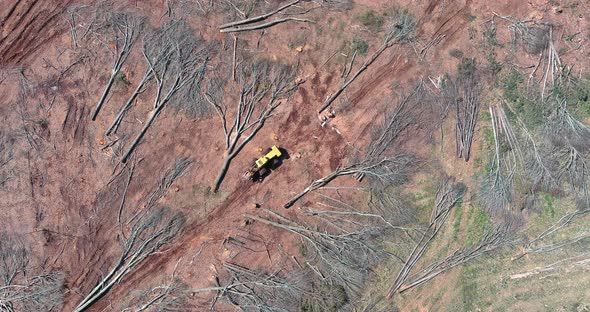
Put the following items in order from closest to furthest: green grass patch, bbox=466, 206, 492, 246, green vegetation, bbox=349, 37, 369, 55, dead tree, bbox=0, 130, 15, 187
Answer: dead tree, bbox=0, 130, 15, 187
green grass patch, bbox=466, 206, 492, 246
green vegetation, bbox=349, 37, 369, 55

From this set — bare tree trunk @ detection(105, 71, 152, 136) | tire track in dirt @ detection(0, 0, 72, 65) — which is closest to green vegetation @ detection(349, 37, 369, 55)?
bare tree trunk @ detection(105, 71, 152, 136)

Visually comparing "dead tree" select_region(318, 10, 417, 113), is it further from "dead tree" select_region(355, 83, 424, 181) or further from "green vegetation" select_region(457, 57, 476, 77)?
"green vegetation" select_region(457, 57, 476, 77)

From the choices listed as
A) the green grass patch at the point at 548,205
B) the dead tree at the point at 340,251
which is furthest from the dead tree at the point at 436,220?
the green grass patch at the point at 548,205

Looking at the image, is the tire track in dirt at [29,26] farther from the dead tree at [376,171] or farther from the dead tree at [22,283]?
the dead tree at [376,171]

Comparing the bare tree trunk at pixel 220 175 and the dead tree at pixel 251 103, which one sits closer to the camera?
the bare tree trunk at pixel 220 175

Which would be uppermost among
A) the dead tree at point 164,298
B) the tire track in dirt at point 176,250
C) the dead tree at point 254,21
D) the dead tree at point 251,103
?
the dead tree at point 254,21
